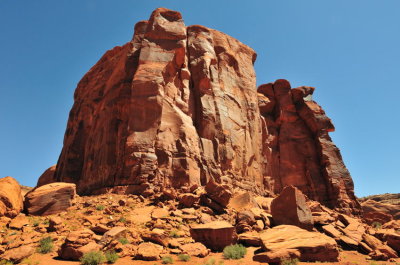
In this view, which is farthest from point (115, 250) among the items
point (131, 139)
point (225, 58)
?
point (225, 58)

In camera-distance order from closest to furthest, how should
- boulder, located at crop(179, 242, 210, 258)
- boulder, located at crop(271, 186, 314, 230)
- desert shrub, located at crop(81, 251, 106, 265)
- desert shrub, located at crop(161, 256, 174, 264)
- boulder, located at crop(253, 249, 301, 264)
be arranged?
desert shrub, located at crop(81, 251, 106, 265) < boulder, located at crop(253, 249, 301, 264) < desert shrub, located at crop(161, 256, 174, 264) < boulder, located at crop(179, 242, 210, 258) < boulder, located at crop(271, 186, 314, 230)

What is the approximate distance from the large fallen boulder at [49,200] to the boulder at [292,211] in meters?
11.9

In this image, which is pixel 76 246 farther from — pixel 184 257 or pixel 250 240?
pixel 250 240

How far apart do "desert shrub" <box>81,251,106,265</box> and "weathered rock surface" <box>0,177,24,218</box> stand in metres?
6.70

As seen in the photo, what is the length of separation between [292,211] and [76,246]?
10.8 meters

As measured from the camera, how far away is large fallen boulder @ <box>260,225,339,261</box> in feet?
A: 36.9

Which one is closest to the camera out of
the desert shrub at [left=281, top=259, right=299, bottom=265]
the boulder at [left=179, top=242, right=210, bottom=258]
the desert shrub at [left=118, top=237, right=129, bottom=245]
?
the desert shrub at [left=281, top=259, right=299, bottom=265]

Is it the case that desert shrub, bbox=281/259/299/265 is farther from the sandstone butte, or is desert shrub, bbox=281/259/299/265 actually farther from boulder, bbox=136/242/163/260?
the sandstone butte

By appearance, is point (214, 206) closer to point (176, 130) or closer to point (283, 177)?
point (176, 130)

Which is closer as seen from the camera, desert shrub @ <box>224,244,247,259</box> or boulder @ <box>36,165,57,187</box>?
desert shrub @ <box>224,244,247,259</box>

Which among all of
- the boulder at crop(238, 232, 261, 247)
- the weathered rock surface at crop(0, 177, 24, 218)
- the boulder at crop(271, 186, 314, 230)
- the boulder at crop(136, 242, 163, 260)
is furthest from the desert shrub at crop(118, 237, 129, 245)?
the boulder at crop(271, 186, 314, 230)

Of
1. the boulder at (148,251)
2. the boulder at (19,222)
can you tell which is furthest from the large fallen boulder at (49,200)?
the boulder at (148,251)

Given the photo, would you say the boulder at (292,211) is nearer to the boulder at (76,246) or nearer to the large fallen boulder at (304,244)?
the large fallen boulder at (304,244)

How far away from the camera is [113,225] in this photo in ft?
47.0
